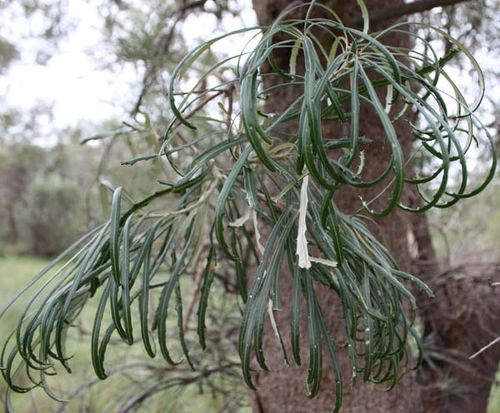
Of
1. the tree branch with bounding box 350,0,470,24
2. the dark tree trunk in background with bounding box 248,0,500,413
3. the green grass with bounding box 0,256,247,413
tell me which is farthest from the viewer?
the green grass with bounding box 0,256,247,413

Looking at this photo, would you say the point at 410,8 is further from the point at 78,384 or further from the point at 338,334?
the point at 78,384

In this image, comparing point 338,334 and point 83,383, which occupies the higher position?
point 338,334

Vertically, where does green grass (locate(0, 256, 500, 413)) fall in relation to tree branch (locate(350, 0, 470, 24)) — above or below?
below

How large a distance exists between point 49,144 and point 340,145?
7.99 m

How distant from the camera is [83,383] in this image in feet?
5.35

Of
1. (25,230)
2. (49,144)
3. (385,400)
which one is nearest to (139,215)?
(385,400)

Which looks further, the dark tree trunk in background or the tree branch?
the dark tree trunk in background

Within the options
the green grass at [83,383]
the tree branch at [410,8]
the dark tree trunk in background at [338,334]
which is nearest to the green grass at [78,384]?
the green grass at [83,383]

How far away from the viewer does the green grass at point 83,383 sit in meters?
1.60

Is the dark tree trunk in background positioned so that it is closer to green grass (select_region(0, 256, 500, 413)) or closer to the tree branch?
the tree branch

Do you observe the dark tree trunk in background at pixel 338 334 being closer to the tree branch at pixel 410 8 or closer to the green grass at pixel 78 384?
the tree branch at pixel 410 8

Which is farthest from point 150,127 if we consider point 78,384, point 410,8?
point 78,384

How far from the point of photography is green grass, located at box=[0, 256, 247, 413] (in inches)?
63.0

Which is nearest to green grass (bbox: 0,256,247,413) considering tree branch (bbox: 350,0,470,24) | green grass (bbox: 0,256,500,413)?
green grass (bbox: 0,256,500,413)
